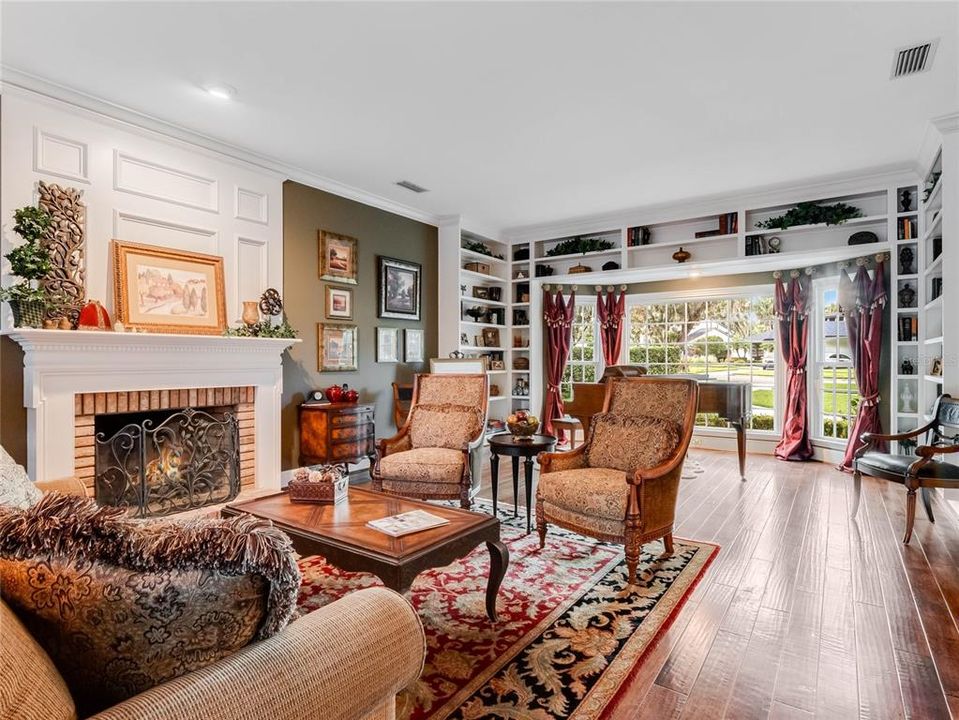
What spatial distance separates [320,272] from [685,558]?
3894mm

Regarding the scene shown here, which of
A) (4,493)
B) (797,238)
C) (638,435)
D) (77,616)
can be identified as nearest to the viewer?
(77,616)

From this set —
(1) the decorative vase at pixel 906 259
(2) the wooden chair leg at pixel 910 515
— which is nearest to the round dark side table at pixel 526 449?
(2) the wooden chair leg at pixel 910 515

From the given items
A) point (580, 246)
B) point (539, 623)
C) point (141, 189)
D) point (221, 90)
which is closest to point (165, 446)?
point (141, 189)

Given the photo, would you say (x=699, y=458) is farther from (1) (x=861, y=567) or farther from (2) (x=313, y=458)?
(2) (x=313, y=458)

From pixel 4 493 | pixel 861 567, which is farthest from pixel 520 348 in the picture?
pixel 4 493

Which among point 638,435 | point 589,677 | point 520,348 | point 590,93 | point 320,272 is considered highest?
point 590,93

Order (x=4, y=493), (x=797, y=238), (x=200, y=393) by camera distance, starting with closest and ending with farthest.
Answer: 1. (x=4, y=493)
2. (x=200, y=393)
3. (x=797, y=238)

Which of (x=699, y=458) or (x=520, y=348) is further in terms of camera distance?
(x=520, y=348)

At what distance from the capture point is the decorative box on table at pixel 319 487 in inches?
102

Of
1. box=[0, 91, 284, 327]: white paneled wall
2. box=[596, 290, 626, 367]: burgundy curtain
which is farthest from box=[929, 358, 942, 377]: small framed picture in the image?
box=[0, 91, 284, 327]: white paneled wall

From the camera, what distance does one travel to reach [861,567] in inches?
116

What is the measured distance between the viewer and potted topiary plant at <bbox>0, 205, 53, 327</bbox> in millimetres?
3100

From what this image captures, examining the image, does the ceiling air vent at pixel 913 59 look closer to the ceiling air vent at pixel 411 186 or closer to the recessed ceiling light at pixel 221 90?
the ceiling air vent at pixel 411 186

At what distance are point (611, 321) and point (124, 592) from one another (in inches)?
281
